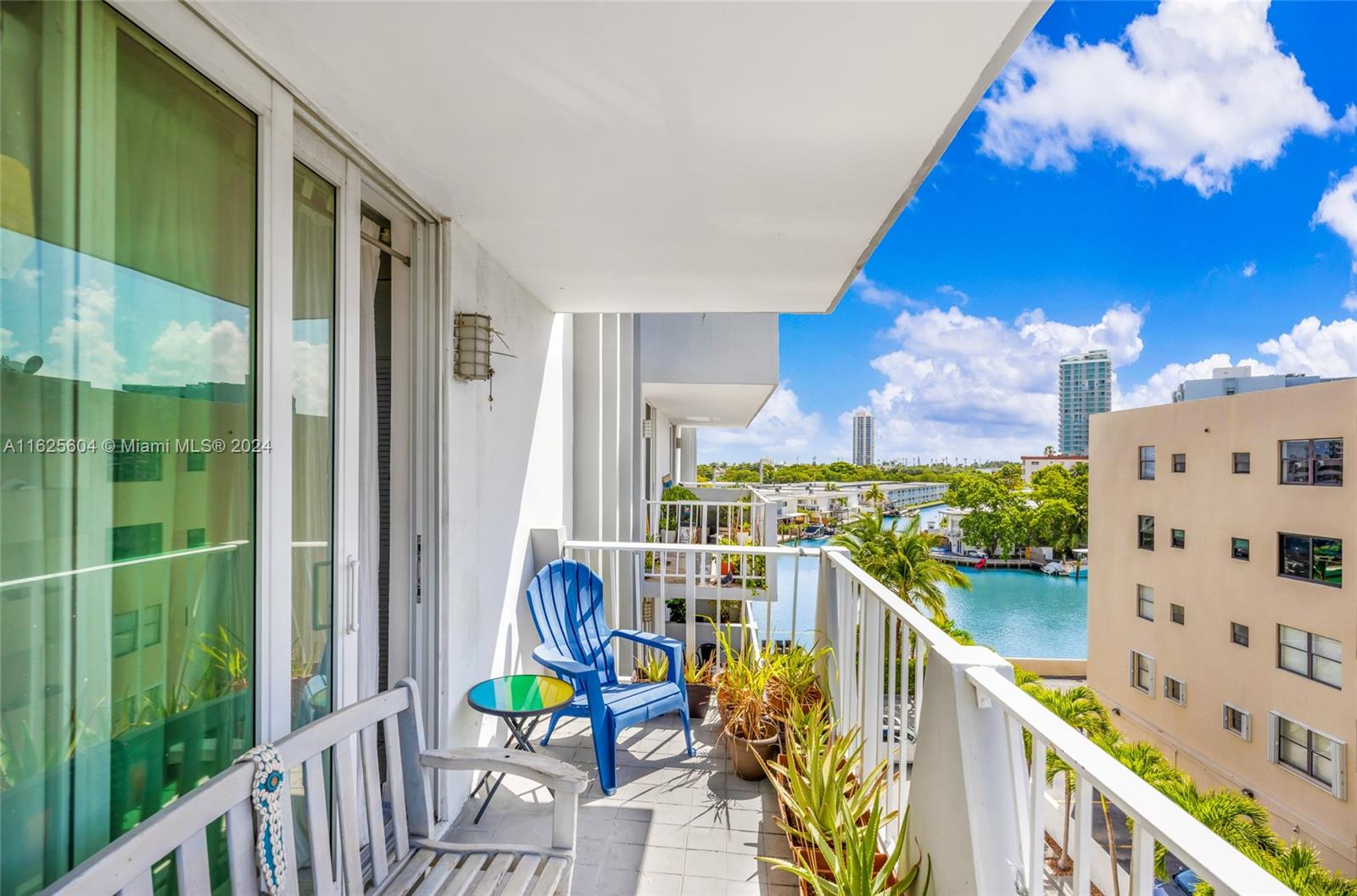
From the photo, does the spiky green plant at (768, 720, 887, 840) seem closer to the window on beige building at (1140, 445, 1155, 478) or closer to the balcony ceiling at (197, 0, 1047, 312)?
the balcony ceiling at (197, 0, 1047, 312)

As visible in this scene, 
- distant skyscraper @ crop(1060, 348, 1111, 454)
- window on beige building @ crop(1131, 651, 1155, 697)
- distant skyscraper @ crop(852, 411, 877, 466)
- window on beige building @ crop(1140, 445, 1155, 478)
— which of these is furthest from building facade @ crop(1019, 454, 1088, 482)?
distant skyscraper @ crop(852, 411, 877, 466)

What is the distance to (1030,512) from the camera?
119 feet

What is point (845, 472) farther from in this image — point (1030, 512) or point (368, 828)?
point (368, 828)

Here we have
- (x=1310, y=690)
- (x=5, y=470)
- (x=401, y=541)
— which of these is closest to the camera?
(x=5, y=470)

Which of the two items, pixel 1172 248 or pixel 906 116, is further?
pixel 1172 248

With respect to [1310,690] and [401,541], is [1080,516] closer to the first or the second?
[1310,690]

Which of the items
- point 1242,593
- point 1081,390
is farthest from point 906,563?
point 1081,390

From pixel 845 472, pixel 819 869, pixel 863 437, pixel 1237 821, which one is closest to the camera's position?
pixel 819 869

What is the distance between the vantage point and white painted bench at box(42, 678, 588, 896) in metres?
1.17

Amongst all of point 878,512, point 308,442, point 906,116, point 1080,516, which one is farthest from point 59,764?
point 1080,516

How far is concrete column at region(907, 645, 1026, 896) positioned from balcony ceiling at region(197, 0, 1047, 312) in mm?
1368

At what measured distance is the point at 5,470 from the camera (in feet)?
3.42

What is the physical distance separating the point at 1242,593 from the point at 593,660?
1036 inches

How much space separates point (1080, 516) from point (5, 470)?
137ft
